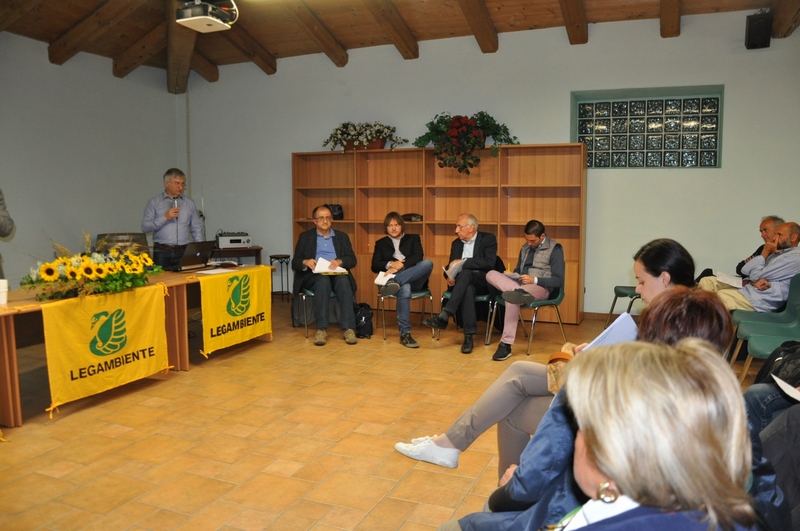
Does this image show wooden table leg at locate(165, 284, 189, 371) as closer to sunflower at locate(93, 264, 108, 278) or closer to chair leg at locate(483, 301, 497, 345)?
sunflower at locate(93, 264, 108, 278)

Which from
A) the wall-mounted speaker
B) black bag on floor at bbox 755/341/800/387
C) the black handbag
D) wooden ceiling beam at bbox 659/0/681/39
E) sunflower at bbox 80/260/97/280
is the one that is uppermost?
wooden ceiling beam at bbox 659/0/681/39

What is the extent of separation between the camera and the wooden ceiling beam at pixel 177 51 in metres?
7.14

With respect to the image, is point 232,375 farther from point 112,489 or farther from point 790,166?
point 790,166

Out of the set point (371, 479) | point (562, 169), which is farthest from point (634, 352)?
point (562, 169)

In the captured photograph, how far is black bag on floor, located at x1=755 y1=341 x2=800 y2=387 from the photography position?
2592 mm

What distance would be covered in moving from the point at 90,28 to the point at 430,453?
621 cm

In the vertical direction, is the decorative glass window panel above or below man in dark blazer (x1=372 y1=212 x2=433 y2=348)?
above

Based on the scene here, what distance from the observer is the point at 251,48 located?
310 inches

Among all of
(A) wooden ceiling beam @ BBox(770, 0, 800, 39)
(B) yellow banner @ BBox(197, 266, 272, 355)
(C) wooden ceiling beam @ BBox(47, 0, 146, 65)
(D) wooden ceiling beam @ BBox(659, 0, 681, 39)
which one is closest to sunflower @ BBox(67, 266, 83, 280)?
(B) yellow banner @ BBox(197, 266, 272, 355)

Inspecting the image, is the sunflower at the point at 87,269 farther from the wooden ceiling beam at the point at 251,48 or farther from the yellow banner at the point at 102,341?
the wooden ceiling beam at the point at 251,48

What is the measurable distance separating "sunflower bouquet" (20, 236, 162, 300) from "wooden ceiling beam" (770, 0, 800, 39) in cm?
584

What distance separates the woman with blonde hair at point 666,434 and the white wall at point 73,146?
23.8 feet

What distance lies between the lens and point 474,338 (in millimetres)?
6090

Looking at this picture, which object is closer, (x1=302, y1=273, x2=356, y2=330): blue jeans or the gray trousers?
the gray trousers
